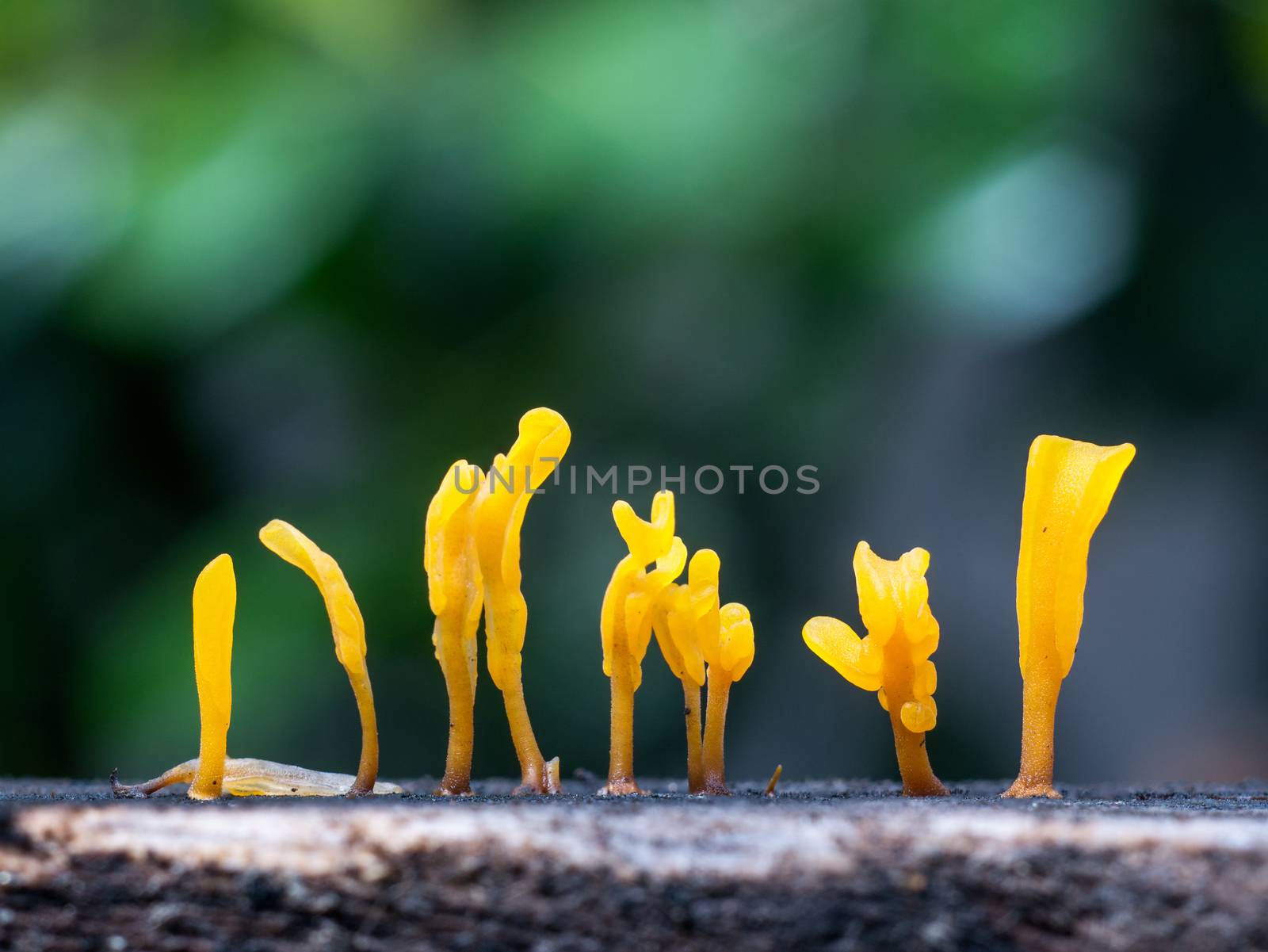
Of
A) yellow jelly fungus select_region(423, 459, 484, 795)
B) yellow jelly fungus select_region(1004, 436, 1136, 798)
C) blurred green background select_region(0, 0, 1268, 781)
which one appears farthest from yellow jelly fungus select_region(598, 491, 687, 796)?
blurred green background select_region(0, 0, 1268, 781)

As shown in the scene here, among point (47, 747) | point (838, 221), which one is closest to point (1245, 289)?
point (838, 221)

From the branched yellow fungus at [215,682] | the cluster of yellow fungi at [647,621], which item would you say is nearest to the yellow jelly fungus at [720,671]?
the cluster of yellow fungi at [647,621]

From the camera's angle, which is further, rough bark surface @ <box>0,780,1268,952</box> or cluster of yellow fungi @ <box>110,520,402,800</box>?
cluster of yellow fungi @ <box>110,520,402,800</box>

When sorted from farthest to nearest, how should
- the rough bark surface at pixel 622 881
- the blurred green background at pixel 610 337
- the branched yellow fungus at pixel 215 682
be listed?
the blurred green background at pixel 610 337, the branched yellow fungus at pixel 215 682, the rough bark surface at pixel 622 881

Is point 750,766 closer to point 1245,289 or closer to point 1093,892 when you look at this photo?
point 1245,289

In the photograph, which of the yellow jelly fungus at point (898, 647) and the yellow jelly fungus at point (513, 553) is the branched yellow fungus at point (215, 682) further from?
the yellow jelly fungus at point (898, 647)

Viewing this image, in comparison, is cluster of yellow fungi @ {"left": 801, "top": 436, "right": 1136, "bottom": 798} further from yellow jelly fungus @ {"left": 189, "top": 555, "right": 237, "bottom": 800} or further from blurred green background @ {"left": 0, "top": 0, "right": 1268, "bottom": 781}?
blurred green background @ {"left": 0, "top": 0, "right": 1268, "bottom": 781}
